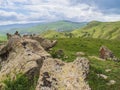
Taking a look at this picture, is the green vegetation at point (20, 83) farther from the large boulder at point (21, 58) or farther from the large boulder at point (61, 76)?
the large boulder at point (61, 76)

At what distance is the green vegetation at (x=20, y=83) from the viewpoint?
81.1ft

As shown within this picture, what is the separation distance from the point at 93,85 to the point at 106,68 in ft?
27.2

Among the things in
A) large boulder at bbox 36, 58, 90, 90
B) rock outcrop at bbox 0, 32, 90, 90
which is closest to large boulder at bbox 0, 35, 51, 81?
rock outcrop at bbox 0, 32, 90, 90

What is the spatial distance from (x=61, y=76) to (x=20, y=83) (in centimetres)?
463

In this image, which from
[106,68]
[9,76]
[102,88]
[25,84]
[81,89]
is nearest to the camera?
[81,89]

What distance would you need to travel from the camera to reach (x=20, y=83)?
25328 mm

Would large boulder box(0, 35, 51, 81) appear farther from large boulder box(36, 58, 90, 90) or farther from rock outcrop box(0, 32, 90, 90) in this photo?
large boulder box(36, 58, 90, 90)

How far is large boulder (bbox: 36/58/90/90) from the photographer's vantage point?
67.1 ft

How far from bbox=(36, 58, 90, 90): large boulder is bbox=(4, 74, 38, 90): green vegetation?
2.66 meters

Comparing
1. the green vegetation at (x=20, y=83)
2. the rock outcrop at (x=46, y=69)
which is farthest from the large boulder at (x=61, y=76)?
the green vegetation at (x=20, y=83)

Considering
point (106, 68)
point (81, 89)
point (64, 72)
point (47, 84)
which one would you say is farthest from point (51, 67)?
point (106, 68)

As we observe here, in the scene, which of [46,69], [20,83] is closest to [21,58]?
[20,83]

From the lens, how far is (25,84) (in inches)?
998

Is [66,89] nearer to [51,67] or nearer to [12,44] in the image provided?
[51,67]
